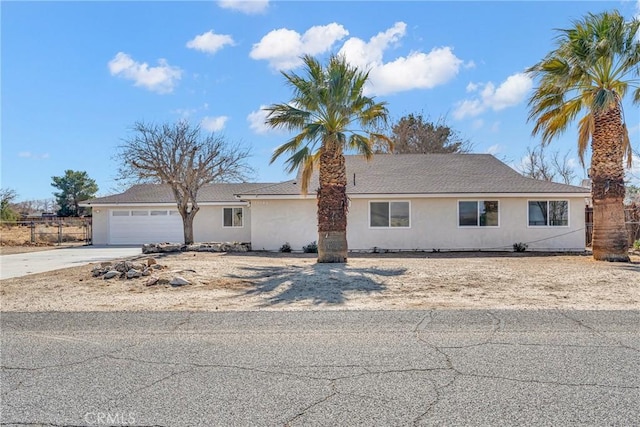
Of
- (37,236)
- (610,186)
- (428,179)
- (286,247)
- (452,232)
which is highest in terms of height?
(428,179)

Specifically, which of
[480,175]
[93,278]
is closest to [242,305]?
[93,278]

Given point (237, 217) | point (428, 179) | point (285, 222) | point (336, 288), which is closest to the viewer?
point (336, 288)

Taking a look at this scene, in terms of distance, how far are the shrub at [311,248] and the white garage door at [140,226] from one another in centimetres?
1000

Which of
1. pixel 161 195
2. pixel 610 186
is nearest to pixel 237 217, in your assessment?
pixel 161 195

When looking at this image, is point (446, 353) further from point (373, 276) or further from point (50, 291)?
point (50, 291)

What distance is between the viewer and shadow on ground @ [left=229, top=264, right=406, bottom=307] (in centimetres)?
886

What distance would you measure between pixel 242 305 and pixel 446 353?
4127mm

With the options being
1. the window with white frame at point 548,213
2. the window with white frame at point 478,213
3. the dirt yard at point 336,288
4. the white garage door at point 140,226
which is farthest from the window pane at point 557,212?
→ the white garage door at point 140,226

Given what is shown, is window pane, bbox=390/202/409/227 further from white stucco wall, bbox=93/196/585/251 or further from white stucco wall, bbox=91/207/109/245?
white stucco wall, bbox=91/207/109/245

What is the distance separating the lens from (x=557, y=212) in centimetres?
1942

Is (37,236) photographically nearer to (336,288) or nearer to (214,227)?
(214,227)

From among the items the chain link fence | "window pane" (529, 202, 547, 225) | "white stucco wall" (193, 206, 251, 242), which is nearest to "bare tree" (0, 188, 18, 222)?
the chain link fence

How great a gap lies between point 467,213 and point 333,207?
7.92 m

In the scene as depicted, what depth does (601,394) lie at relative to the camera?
3928 mm
